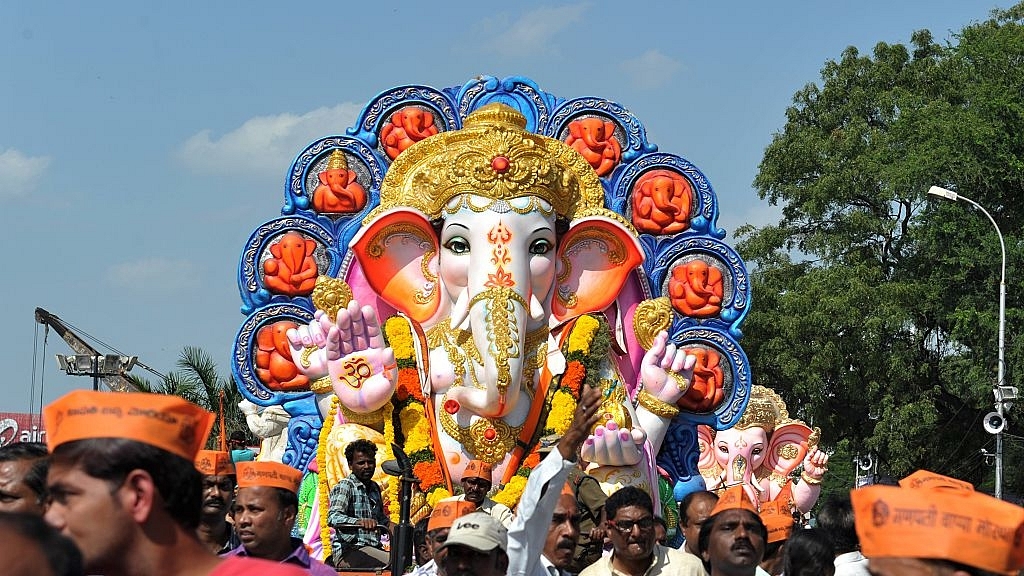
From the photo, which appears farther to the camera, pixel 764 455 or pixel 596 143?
pixel 764 455

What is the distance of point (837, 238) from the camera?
85.9 feet

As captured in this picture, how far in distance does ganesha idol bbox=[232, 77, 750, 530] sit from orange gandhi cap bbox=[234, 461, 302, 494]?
631 cm

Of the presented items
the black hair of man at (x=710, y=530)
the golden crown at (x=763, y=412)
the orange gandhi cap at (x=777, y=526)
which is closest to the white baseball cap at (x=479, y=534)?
the black hair of man at (x=710, y=530)

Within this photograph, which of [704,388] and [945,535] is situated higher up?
[704,388]

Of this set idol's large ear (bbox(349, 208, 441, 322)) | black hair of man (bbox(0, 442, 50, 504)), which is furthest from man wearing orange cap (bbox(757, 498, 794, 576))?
idol's large ear (bbox(349, 208, 441, 322))

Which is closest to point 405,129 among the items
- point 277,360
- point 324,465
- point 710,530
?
point 277,360

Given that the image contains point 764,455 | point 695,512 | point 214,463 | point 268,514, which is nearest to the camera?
point 268,514

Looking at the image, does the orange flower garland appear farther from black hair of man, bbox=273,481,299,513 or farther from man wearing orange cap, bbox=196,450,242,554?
black hair of man, bbox=273,481,299,513

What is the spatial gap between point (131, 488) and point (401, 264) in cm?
1021

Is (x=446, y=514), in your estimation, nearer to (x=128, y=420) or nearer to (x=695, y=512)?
(x=695, y=512)

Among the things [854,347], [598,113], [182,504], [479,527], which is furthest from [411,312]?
[854,347]

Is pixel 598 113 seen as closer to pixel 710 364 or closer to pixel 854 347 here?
pixel 710 364

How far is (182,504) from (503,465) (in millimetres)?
9482

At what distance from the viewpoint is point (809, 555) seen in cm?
602
